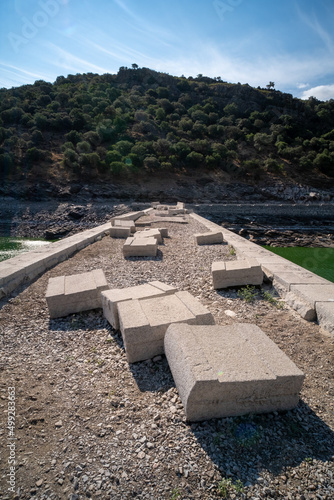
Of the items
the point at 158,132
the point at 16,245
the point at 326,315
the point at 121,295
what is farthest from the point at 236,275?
the point at 158,132

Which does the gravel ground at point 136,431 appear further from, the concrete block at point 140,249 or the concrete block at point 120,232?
the concrete block at point 120,232

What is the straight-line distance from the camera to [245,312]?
4270mm

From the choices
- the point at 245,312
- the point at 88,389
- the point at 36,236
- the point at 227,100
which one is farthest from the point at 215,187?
the point at 227,100

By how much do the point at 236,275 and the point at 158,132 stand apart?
129 ft

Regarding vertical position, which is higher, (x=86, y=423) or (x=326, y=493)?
(x=326, y=493)

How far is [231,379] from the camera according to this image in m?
2.24

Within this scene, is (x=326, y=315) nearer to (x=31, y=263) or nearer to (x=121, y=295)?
(x=121, y=295)

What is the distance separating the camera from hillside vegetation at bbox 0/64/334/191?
2945 cm

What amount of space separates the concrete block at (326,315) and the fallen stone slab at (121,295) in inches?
84.8

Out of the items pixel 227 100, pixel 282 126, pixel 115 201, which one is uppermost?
pixel 227 100

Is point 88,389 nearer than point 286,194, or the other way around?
point 88,389

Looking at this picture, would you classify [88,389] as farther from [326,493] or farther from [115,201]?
[115,201]

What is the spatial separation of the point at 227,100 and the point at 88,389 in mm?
62707

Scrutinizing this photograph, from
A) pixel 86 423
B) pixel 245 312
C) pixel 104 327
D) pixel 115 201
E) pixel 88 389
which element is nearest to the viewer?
pixel 86 423
